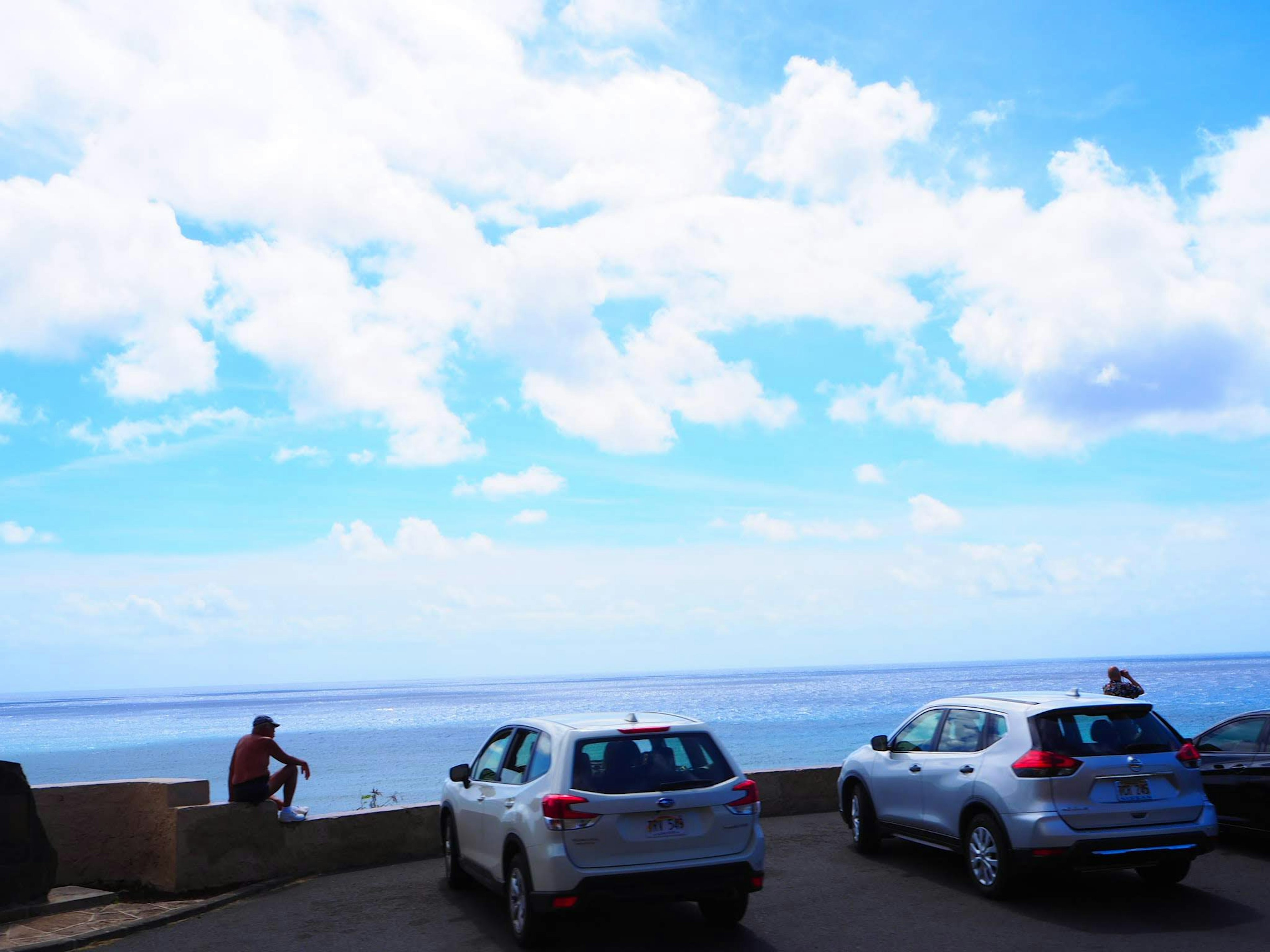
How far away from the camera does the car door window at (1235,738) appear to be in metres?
10.1

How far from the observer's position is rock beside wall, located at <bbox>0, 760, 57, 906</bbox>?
8844 millimetres

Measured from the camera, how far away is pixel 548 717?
8.44 m

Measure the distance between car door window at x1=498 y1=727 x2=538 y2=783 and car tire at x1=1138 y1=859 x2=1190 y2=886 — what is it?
16.1ft

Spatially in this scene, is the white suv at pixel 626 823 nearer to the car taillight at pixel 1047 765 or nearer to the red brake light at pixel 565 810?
the red brake light at pixel 565 810

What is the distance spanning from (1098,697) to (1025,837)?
1400mm

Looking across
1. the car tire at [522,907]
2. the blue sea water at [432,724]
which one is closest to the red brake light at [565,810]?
the car tire at [522,907]

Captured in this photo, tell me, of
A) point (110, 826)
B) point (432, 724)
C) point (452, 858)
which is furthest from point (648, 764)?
point (432, 724)

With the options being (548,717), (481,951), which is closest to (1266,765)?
(548,717)

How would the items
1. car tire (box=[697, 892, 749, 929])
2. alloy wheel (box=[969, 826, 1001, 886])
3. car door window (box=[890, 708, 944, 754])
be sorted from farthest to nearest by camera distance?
car door window (box=[890, 708, 944, 754]) → alloy wheel (box=[969, 826, 1001, 886]) → car tire (box=[697, 892, 749, 929])

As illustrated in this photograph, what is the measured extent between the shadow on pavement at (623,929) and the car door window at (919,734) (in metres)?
2.49

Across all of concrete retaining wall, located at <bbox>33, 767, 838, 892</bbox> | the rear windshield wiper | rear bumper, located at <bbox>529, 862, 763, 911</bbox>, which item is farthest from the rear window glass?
concrete retaining wall, located at <bbox>33, 767, 838, 892</bbox>

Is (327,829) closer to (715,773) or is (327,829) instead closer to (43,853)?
→ (43,853)

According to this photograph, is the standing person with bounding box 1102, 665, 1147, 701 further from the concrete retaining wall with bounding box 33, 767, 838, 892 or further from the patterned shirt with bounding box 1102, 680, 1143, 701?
the concrete retaining wall with bounding box 33, 767, 838, 892

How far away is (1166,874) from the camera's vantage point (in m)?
8.79
